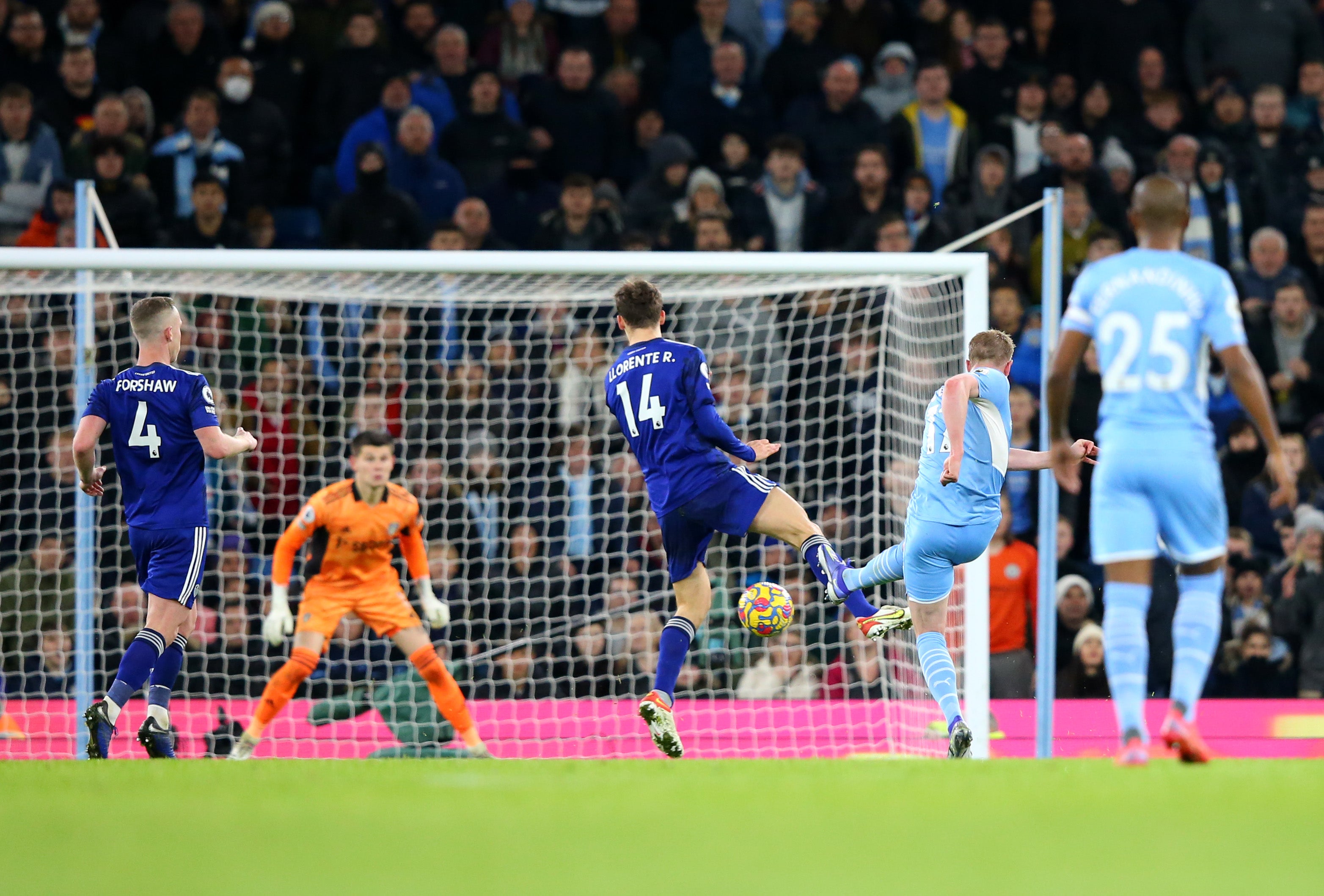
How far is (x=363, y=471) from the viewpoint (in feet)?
30.7

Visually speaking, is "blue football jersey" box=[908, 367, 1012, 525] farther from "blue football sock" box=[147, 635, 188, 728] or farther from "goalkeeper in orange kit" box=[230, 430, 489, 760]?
"blue football sock" box=[147, 635, 188, 728]

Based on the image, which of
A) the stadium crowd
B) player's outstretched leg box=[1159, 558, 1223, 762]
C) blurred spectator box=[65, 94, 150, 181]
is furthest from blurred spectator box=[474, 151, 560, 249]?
player's outstretched leg box=[1159, 558, 1223, 762]

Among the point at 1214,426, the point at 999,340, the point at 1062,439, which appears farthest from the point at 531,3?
the point at 1062,439

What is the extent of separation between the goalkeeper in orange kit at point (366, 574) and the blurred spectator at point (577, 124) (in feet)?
12.9

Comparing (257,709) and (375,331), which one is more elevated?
(375,331)

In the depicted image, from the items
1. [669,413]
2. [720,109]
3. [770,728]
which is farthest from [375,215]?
[669,413]

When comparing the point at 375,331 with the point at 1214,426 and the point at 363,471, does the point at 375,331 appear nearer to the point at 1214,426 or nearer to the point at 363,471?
the point at 363,471

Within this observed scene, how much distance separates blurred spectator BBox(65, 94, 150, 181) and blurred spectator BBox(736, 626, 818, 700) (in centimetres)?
559

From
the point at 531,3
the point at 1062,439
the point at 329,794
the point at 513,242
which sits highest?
the point at 531,3

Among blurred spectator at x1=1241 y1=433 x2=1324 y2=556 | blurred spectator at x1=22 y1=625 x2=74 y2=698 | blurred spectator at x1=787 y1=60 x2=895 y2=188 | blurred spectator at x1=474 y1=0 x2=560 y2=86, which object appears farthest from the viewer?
blurred spectator at x1=474 y1=0 x2=560 y2=86

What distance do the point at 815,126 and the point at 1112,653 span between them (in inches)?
328

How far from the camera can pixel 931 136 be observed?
41.7ft

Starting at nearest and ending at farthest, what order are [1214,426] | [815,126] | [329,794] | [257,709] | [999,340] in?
[329,794] < [999,340] < [257,709] < [1214,426] < [815,126]

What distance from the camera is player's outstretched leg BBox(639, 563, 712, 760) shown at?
7270mm
